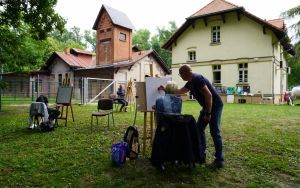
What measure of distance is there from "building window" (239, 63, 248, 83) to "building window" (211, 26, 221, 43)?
3.14 metres

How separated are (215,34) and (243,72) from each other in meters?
4.40

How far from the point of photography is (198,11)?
26922mm

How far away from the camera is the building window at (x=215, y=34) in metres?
25.7

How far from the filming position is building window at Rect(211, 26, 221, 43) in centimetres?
2571

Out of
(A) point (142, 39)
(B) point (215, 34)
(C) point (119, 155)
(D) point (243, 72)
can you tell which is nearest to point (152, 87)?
(C) point (119, 155)

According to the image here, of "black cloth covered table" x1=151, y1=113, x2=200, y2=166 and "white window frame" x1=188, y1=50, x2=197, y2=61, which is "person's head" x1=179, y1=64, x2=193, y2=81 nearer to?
"black cloth covered table" x1=151, y1=113, x2=200, y2=166

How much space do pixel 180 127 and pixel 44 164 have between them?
99.2 inches

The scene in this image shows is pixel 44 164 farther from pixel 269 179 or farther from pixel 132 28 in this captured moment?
pixel 132 28

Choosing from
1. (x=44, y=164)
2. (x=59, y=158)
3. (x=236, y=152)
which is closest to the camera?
(x=44, y=164)

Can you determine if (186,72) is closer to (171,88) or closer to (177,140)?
(171,88)

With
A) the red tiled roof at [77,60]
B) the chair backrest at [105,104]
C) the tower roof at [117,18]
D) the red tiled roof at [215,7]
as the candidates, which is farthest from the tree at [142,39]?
the chair backrest at [105,104]

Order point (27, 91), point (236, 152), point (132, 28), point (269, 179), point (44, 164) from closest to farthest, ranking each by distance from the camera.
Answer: point (269, 179) < point (44, 164) < point (236, 152) < point (27, 91) < point (132, 28)

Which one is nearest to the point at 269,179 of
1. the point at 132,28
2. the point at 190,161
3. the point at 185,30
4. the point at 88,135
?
the point at 190,161

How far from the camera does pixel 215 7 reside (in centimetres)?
2592
